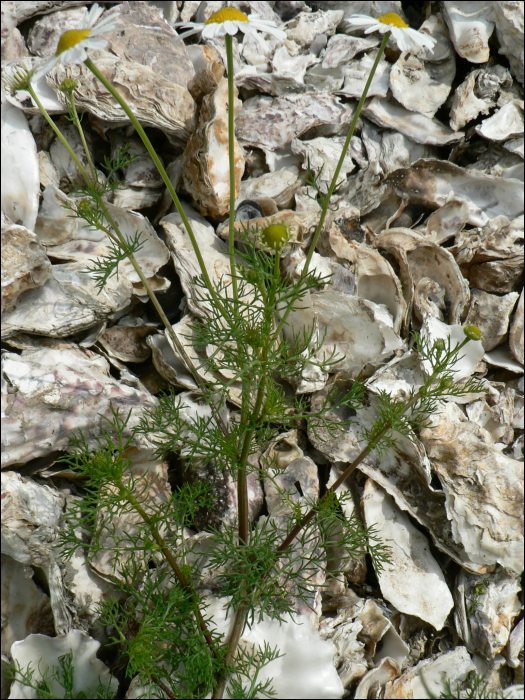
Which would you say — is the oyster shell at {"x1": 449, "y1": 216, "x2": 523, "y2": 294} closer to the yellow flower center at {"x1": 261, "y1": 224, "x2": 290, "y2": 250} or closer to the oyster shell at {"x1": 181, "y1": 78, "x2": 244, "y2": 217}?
the oyster shell at {"x1": 181, "y1": 78, "x2": 244, "y2": 217}

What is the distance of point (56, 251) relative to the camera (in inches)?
62.2

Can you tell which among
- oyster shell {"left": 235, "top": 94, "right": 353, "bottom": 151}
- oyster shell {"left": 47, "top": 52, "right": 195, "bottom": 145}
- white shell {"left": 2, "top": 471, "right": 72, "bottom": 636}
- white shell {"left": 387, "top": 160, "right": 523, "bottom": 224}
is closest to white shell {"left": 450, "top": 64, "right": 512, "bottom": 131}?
white shell {"left": 387, "top": 160, "right": 523, "bottom": 224}

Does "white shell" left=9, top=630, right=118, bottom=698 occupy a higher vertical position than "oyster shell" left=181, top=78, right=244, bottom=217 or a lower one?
lower

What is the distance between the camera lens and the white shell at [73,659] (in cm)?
119

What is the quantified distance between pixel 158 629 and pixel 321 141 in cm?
164

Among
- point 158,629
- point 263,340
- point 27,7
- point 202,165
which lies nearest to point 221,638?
point 158,629

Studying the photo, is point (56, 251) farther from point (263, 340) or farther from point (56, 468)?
point (263, 340)

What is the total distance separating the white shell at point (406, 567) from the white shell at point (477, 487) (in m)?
0.12

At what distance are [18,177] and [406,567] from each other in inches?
62.1

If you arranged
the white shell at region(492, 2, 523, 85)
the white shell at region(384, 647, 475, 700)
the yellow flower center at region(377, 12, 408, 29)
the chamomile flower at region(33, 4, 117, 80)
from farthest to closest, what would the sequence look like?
1. the white shell at region(492, 2, 523, 85)
2. the white shell at region(384, 647, 475, 700)
3. the yellow flower center at region(377, 12, 408, 29)
4. the chamomile flower at region(33, 4, 117, 80)

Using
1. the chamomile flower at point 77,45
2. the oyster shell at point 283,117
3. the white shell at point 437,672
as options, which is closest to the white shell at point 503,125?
the oyster shell at point 283,117

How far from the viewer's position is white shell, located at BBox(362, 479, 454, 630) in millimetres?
1365

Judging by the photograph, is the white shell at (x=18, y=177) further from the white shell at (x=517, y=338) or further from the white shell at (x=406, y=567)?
the white shell at (x=517, y=338)

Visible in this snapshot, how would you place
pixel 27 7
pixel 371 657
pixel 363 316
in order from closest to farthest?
pixel 371 657
pixel 363 316
pixel 27 7
